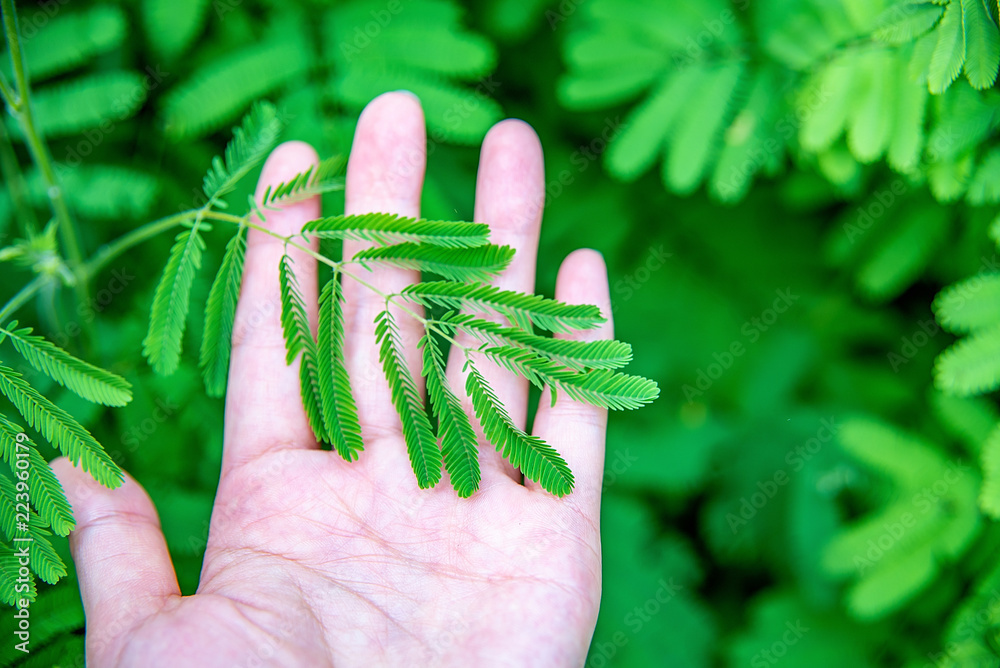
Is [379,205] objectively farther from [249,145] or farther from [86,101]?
[86,101]

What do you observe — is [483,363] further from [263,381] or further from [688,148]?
[688,148]

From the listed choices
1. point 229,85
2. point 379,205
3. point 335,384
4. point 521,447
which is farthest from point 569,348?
point 229,85

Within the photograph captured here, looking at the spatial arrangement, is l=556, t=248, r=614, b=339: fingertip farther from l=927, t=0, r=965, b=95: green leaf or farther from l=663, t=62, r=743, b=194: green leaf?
l=927, t=0, r=965, b=95: green leaf

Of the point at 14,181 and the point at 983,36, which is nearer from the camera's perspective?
the point at 983,36

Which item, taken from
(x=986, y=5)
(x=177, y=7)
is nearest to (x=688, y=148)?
(x=986, y=5)

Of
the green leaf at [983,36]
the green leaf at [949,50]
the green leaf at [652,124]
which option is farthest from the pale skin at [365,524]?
the green leaf at [983,36]

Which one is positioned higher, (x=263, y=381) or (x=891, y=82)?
(x=891, y=82)
